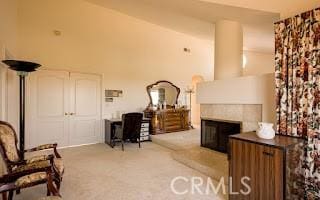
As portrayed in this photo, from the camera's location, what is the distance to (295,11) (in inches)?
98.6

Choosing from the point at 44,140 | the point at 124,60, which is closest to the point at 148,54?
the point at 124,60

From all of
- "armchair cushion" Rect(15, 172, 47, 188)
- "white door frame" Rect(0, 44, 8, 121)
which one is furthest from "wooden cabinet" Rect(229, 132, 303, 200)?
"white door frame" Rect(0, 44, 8, 121)

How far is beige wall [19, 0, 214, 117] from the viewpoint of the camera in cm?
479

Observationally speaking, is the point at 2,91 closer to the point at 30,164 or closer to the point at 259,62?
the point at 30,164

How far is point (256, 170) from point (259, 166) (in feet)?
0.21

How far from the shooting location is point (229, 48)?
4.02 meters

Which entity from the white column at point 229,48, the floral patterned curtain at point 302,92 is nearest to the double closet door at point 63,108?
the white column at point 229,48

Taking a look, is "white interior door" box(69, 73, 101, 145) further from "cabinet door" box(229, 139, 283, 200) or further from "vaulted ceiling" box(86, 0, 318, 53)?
"cabinet door" box(229, 139, 283, 200)

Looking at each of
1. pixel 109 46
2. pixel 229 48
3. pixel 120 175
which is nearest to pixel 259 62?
pixel 229 48

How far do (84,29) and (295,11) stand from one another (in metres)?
4.94

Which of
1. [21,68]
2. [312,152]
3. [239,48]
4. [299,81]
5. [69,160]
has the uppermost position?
[239,48]

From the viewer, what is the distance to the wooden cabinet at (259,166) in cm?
190

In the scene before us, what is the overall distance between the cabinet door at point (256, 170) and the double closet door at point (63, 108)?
14.3 ft

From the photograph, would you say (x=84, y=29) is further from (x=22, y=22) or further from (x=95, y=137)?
(x=95, y=137)
